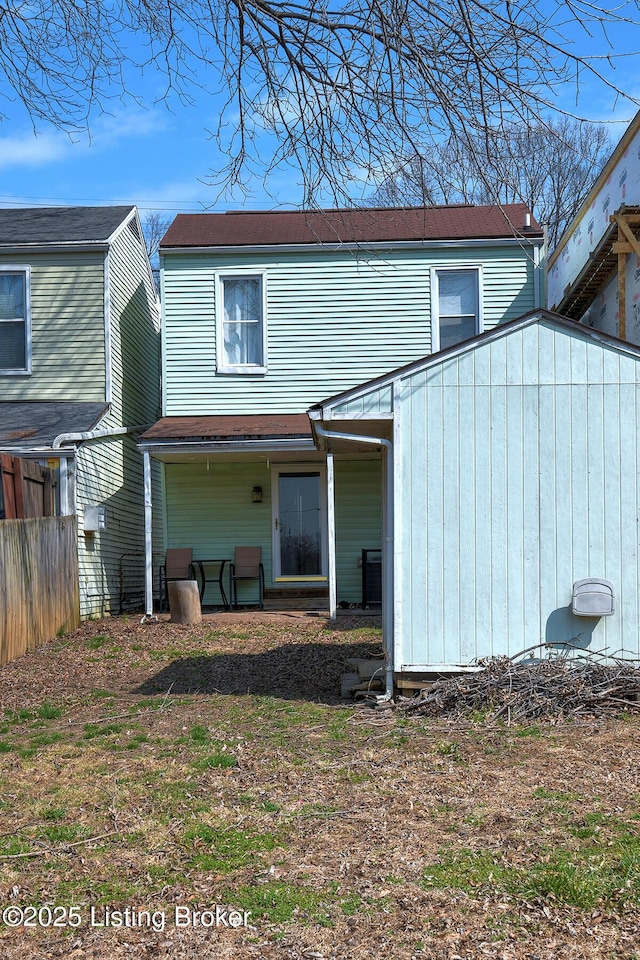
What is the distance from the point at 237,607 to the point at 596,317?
7.08 m

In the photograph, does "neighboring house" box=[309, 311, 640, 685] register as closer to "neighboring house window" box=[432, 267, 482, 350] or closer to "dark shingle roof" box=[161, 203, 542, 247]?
"dark shingle roof" box=[161, 203, 542, 247]

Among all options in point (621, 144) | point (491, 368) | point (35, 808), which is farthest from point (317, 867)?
point (621, 144)

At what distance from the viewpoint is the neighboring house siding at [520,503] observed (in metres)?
7.49

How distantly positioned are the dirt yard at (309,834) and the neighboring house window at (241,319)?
8772 mm

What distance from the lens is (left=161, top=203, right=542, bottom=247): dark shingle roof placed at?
15.9m

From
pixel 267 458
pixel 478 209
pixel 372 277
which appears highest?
pixel 478 209

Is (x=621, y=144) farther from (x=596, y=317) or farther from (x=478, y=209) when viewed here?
(x=478, y=209)

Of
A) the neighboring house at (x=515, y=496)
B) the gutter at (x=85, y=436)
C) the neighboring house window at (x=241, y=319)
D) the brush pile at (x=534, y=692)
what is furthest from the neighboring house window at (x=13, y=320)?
the brush pile at (x=534, y=692)

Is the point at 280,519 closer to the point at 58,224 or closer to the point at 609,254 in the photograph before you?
the point at 58,224

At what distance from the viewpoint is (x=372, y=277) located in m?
16.3

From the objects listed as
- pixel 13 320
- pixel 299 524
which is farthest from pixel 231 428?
pixel 13 320

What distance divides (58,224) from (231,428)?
17.3 feet

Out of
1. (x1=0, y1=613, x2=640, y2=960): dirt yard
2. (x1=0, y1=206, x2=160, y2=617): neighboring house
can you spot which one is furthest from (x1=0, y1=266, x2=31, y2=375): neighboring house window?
(x1=0, y1=613, x2=640, y2=960): dirt yard

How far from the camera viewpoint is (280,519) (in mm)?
16703
